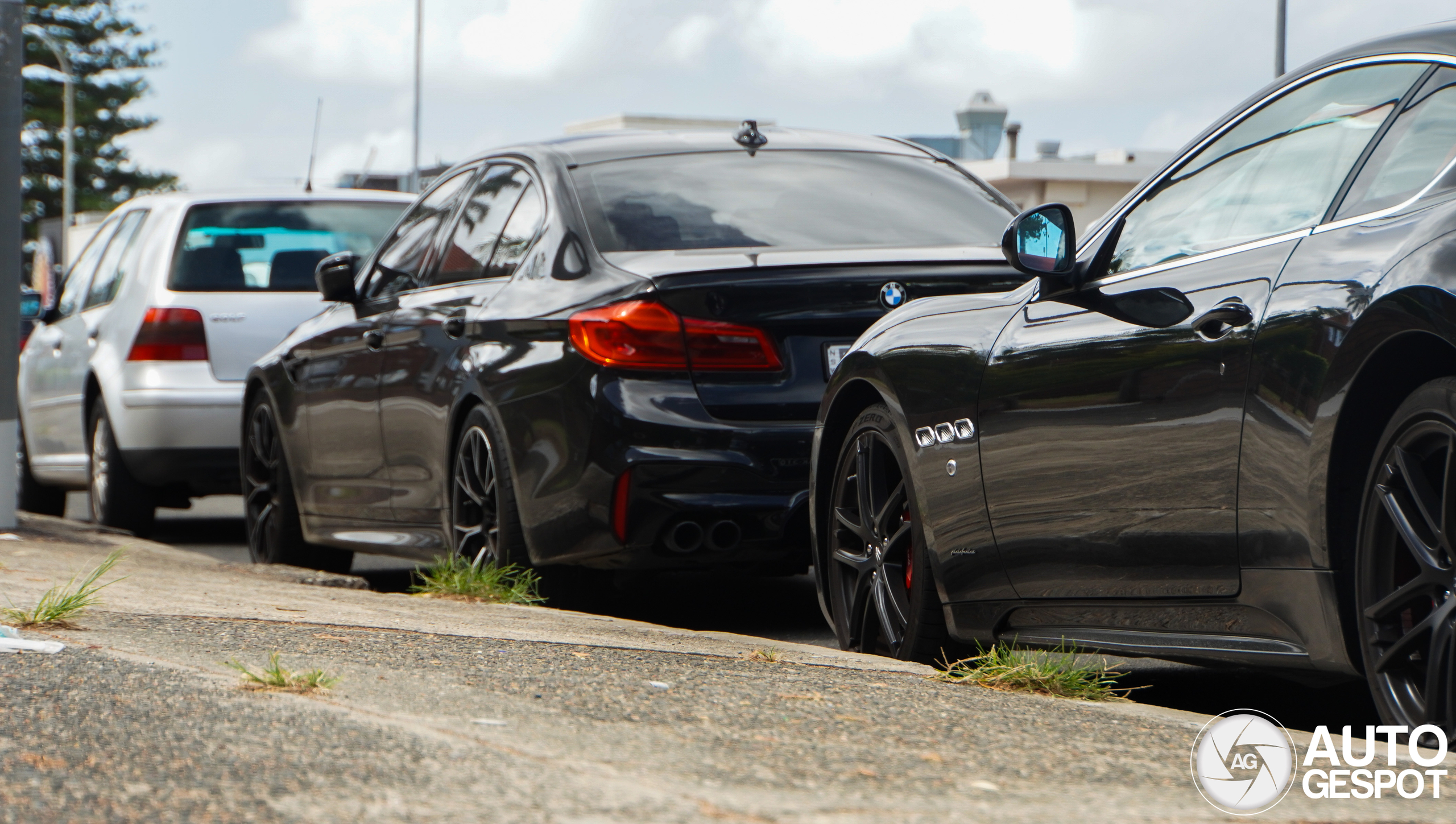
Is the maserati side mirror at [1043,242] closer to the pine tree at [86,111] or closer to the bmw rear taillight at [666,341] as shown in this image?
the bmw rear taillight at [666,341]

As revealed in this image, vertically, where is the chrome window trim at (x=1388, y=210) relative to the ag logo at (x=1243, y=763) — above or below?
above

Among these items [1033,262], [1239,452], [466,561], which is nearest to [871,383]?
[1033,262]

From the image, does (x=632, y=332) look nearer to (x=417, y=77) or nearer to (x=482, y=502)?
(x=482, y=502)

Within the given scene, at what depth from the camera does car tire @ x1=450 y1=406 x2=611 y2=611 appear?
576 centimetres

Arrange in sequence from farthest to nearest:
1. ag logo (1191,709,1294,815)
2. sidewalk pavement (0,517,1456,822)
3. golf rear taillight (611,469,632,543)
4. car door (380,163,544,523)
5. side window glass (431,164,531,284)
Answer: side window glass (431,164,531,284)
car door (380,163,544,523)
golf rear taillight (611,469,632,543)
ag logo (1191,709,1294,815)
sidewalk pavement (0,517,1456,822)

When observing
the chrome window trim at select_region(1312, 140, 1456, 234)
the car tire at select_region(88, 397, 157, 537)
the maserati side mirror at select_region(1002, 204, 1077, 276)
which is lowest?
the car tire at select_region(88, 397, 157, 537)

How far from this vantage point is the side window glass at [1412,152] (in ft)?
11.0

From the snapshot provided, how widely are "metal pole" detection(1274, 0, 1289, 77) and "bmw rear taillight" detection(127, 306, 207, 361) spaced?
2140cm

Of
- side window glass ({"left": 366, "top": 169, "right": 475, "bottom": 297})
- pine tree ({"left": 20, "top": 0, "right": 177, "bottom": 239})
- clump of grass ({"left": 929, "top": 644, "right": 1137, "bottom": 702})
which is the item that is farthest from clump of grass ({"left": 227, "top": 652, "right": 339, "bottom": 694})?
pine tree ({"left": 20, "top": 0, "right": 177, "bottom": 239})

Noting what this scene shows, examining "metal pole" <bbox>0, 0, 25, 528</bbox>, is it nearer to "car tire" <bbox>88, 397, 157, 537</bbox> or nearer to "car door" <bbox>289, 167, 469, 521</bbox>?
"car tire" <bbox>88, 397, 157, 537</bbox>

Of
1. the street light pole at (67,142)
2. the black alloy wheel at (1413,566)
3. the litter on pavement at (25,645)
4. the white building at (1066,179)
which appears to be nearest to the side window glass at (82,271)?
the litter on pavement at (25,645)

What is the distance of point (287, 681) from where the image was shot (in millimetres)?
3570

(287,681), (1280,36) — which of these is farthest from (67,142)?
(287,681)

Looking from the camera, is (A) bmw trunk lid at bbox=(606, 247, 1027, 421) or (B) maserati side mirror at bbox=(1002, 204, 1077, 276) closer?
(B) maserati side mirror at bbox=(1002, 204, 1077, 276)
